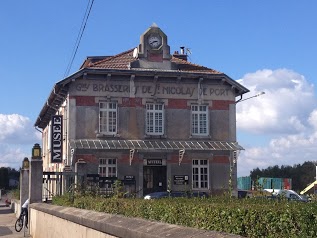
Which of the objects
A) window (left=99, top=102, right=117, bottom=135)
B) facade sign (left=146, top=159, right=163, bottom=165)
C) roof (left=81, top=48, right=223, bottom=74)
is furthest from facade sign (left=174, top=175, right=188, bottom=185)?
roof (left=81, top=48, right=223, bottom=74)

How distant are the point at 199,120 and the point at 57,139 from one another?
978 centimetres

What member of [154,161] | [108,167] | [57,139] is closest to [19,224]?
[108,167]

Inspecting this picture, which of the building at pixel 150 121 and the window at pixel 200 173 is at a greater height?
the building at pixel 150 121

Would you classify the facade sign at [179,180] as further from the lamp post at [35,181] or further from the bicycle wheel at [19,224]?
the lamp post at [35,181]

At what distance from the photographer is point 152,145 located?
1462 inches

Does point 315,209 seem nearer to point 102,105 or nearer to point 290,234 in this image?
point 290,234

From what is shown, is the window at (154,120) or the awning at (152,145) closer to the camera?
the awning at (152,145)

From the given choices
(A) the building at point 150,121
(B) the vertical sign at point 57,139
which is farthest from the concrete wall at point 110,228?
(B) the vertical sign at point 57,139

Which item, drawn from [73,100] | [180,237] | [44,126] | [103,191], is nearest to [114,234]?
[180,237]

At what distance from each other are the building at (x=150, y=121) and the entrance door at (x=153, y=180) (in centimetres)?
7

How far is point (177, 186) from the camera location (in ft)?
124

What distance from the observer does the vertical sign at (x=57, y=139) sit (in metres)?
37.9

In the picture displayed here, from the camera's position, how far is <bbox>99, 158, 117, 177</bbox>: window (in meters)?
36.8

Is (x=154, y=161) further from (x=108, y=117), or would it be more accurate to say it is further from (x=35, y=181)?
(x=35, y=181)
